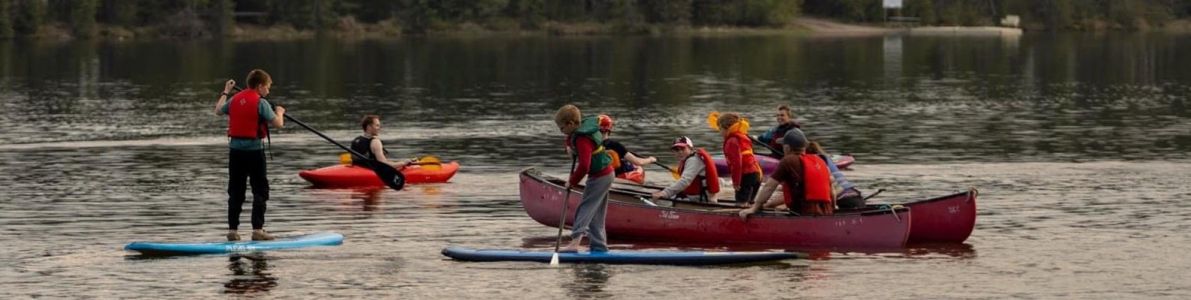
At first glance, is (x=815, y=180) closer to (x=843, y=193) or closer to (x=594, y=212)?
(x=843, y=193)

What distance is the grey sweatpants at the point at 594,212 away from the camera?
2272cm

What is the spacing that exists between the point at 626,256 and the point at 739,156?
157 inches

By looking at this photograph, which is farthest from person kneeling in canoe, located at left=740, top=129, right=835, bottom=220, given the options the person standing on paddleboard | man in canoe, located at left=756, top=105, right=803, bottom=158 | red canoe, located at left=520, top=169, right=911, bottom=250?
man in canoe, located at left=756, top=105, right=803, bottom=158

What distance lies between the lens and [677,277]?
21.9 metres

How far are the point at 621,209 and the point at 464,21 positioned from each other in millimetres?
117627

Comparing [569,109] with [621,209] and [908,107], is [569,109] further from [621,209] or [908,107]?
[908,107]

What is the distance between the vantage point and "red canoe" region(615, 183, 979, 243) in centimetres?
2408

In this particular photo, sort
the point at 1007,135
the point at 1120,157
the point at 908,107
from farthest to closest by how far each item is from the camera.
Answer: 1. the point at 908,107
2. the point at 1007,135
3. the point at 1120,157

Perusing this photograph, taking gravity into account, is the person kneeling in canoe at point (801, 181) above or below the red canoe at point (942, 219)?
above

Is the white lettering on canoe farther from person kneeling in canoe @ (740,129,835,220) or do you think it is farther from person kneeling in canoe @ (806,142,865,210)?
person kneeling in canoe @ (806,142,865,210)

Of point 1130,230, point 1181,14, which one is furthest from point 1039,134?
point 1181,14

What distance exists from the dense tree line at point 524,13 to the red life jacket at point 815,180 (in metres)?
104

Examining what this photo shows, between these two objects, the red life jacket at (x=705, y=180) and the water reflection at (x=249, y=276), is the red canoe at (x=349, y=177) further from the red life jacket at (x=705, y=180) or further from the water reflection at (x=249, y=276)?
the water reflection at (x=249, y=276)

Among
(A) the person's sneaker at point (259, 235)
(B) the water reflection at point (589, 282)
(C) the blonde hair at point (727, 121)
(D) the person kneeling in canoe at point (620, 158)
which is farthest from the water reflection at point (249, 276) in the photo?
(C) the blonde hair at point (727, 121)
